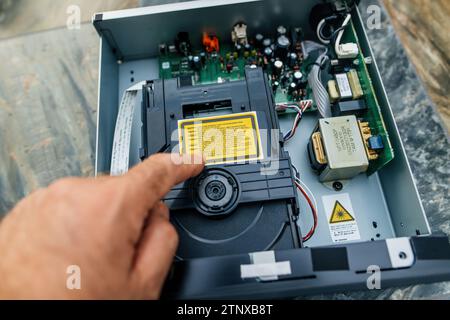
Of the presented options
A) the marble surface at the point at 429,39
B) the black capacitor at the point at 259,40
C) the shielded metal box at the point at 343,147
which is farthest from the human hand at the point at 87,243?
the marble surface at the point at 429,39

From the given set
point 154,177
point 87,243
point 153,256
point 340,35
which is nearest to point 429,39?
point 340,35

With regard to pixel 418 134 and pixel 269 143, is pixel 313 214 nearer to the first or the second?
pixel 269 143

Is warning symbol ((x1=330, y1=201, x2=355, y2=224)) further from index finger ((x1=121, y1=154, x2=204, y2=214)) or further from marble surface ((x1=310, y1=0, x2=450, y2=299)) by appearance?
index finger ((x1=121, y1=154, x2=204, y2=214))

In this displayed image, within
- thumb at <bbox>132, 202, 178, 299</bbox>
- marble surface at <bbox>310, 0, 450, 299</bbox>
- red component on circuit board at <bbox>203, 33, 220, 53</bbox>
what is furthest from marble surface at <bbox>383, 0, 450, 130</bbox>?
thumb at <bbox>132, 202, 178, 299</bbox>

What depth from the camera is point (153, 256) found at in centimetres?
99

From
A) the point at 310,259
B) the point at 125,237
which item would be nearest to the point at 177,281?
the point at 125,237

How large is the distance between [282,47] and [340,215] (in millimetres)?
901

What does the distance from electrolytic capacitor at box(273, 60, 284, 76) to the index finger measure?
85 cm

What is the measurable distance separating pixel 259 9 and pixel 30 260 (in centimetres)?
163

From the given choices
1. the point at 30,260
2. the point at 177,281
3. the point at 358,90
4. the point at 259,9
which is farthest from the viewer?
the point at 259,9

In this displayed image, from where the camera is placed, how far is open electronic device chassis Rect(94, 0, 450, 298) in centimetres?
118

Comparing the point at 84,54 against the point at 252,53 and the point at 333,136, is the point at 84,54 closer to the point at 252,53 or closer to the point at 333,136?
the point at 252,53

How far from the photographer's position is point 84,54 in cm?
254
